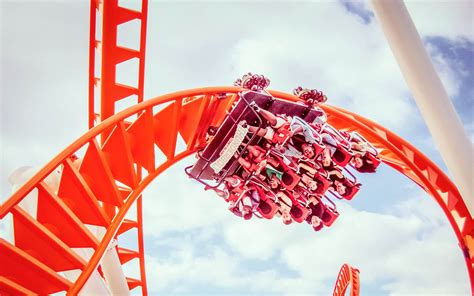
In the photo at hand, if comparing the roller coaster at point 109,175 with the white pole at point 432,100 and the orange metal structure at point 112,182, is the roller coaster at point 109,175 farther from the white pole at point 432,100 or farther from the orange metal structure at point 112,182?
the white pole at point 432,100

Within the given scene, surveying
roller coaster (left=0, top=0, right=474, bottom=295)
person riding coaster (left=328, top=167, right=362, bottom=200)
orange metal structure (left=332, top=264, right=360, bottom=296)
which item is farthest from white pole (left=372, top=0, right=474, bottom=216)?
orange metal structure (left=332, top=264, right=360, bottom=296)

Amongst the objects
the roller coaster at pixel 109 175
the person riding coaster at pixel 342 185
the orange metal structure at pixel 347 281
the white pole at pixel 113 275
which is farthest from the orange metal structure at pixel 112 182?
the orange metal structure at pixel 347 281

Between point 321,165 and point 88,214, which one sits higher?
point 321,165

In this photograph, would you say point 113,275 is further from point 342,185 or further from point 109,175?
point 342,185

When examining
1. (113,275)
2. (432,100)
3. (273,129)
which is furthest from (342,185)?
(113,275)

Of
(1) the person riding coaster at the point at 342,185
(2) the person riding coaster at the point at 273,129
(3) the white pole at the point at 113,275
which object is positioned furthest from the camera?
(3) the white pole at the point at 113,275

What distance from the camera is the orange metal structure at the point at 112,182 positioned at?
5.98 m

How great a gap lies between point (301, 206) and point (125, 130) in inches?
101

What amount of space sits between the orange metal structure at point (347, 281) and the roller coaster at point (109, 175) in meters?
2.22

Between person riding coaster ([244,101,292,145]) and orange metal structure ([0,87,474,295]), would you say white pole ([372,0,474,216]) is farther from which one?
orange metal structure ([0,87,474,295])

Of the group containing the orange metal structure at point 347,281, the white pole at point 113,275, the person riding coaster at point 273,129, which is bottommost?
the white pole at point 113,275

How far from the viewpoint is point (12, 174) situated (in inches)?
267

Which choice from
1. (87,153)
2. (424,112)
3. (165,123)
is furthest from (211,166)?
(424,112)

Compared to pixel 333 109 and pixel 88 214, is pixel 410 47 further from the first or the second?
pixel 88 214
